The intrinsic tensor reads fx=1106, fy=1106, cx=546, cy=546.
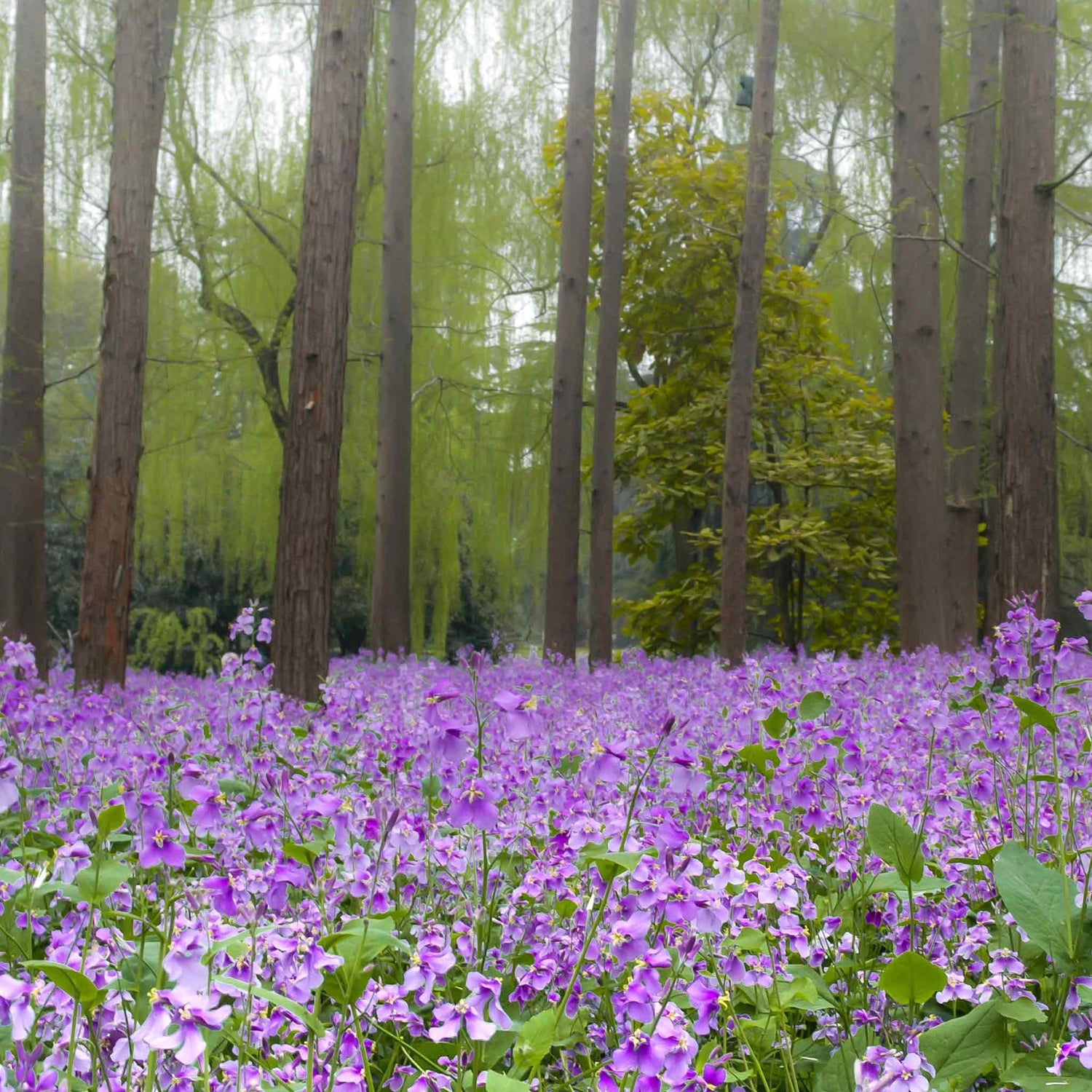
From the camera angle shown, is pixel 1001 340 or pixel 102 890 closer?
pixel 102 890

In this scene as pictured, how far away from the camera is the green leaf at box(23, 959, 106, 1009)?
3.79 feet

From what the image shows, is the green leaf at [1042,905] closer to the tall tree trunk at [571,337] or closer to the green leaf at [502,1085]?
the green leaf at [502,1085]

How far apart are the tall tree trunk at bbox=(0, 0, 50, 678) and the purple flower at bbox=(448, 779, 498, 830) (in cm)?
882

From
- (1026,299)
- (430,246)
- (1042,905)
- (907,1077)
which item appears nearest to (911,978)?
(907,1077)

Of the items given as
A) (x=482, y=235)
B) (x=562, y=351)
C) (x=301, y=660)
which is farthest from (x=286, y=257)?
A: (x=301, y=660)

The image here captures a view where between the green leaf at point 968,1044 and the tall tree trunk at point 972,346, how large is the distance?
310 inches

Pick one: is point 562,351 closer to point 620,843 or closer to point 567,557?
point 567,557

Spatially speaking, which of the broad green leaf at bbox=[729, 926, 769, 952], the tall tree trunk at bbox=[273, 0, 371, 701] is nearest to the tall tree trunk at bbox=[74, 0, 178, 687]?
the tall tree trunk at bbox=[273, 0, 371, 701]

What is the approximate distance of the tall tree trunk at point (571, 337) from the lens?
10.3m

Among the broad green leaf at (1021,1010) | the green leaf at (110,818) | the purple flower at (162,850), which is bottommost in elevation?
the broad green leaf at (1021,1010)

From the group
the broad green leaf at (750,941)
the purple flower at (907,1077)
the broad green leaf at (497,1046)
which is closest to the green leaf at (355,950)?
the broad green leaf at (497,1046)

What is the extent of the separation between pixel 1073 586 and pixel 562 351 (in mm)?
10720

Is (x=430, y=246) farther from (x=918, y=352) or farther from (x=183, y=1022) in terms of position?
(x=183, y=1022)

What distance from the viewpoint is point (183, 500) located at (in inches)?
483
